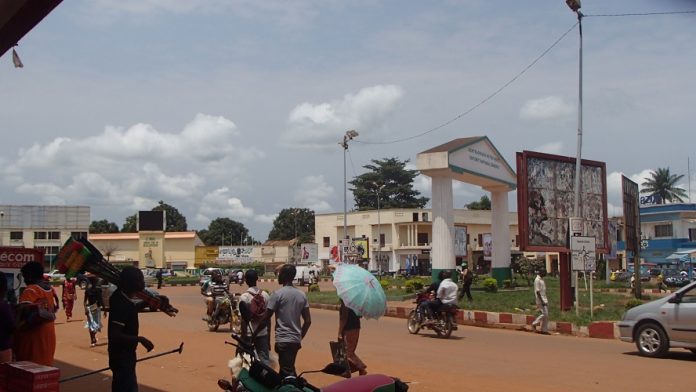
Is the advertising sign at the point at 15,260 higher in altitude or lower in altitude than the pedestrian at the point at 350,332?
higher

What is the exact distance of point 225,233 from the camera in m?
125

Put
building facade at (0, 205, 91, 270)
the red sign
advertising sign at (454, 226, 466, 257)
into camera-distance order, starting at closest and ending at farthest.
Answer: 1. the red sign
2. advertising sign at (454, 226, 466, 257)
3. building facade at (0, 205, 91, 270)

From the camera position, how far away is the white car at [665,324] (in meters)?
12.8

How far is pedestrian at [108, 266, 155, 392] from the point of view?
20.7 feet

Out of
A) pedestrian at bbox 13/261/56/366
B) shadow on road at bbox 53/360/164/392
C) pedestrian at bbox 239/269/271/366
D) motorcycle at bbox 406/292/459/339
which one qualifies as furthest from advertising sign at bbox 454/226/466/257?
pedestrian at bbox 13/261/56/366

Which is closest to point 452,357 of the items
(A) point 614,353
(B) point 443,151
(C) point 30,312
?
(A) point 614,353

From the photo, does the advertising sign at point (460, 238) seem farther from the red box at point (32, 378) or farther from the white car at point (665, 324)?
the red box at point (32, 378)

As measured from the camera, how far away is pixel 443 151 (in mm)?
31797

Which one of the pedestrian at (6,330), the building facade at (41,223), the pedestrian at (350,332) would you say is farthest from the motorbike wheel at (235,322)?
the building facade at (41,223)

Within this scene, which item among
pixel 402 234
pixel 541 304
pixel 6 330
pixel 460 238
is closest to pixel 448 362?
pixel 541 304

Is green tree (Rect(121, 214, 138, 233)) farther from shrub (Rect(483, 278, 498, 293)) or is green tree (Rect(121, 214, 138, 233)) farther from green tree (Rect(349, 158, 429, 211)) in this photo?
shrub (Rect(483, 278, 498, 293))

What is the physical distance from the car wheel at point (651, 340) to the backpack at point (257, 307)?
26.0 feet

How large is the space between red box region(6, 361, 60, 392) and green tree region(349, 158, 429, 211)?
294 feet

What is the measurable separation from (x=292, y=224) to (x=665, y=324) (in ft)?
361
